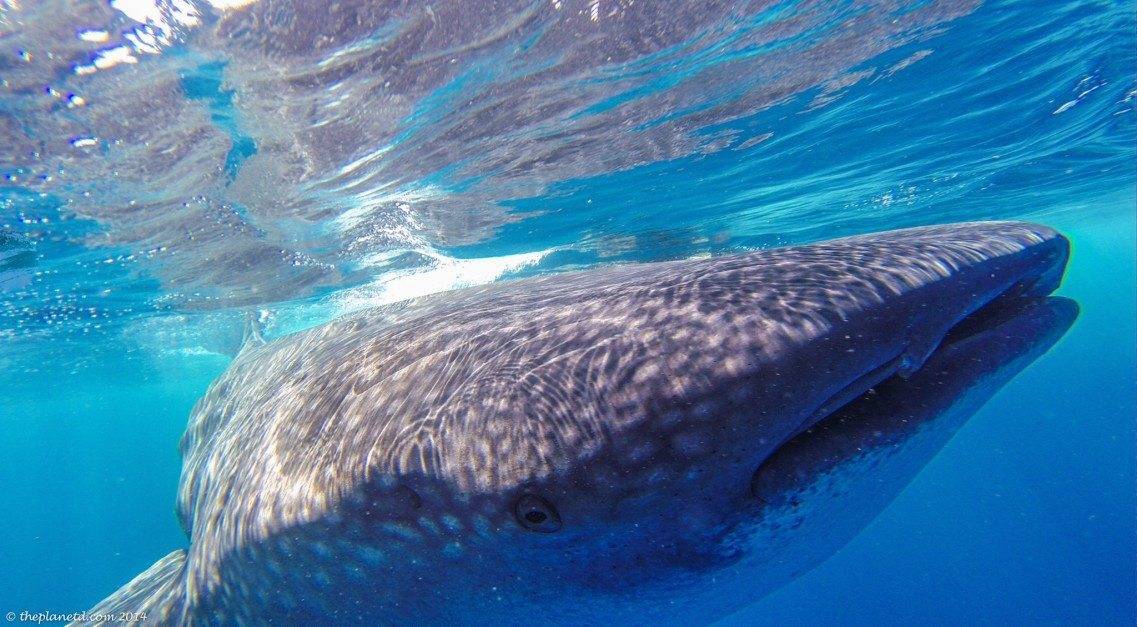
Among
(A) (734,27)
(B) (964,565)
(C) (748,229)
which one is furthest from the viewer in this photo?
(B) (964,565)

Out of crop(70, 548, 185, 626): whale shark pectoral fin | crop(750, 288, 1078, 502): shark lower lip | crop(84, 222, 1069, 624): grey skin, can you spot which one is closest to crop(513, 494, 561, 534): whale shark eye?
crop(84, 222, 1069, 624): grey skin

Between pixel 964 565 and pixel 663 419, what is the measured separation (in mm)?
40809

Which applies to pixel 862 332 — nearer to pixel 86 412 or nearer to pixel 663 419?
pixel 663 419

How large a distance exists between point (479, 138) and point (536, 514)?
24.0 ft

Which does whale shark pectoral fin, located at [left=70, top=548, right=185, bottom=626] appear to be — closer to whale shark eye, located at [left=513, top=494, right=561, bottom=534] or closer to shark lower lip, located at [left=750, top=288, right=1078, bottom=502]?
whale shark eye, located at [left=513, top=494, right=561, bottom=534]

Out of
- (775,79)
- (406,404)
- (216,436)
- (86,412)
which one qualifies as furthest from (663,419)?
(86,412)

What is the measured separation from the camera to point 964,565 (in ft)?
107

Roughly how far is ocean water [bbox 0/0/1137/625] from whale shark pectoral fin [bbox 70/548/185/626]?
4.56 m

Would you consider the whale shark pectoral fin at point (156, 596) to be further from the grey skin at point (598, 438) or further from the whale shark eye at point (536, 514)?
the whale shark eye at point (536, 514)

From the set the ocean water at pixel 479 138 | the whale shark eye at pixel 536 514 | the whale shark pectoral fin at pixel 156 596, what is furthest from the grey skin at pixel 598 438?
the ocean water at pixel 479 138

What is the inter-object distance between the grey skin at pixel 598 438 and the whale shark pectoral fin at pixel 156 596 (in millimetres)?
871

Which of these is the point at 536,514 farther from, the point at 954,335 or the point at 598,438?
the point at 954,335

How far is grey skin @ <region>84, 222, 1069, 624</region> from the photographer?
5.46 ft

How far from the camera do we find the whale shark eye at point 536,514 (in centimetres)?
182
